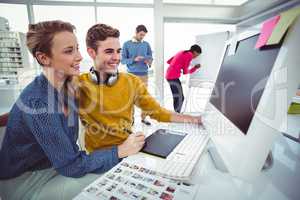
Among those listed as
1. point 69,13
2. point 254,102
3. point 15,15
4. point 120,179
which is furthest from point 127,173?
point 15,15

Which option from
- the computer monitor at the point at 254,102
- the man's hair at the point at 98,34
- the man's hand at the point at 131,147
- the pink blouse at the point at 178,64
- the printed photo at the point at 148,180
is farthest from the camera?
the pink blouse at the point at 178,64

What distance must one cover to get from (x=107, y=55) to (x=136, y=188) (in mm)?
725

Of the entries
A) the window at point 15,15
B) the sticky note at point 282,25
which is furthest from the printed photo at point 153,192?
the window at point 15,15

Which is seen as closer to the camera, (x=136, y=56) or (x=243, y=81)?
(x=243, y=81)

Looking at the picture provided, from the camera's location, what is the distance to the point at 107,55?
40.1 inches

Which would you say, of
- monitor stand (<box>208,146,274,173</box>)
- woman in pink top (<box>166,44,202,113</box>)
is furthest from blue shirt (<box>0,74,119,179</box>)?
woman in pink top (<box>166,44,202,113</box>)

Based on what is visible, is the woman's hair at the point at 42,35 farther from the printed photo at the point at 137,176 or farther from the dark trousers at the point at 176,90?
the dark trousers at the point at 176,90

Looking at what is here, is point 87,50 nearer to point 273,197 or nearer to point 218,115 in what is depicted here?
point 218,115

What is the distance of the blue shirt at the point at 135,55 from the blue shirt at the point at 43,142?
2166 millimetres

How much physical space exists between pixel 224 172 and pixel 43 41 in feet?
2.56

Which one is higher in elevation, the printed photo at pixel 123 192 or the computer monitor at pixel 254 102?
the computer monitor at pixel 254 102

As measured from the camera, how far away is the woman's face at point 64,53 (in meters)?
0.75

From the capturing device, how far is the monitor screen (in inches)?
19.3

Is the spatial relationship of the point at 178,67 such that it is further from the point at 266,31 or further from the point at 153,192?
the point at 153,192
